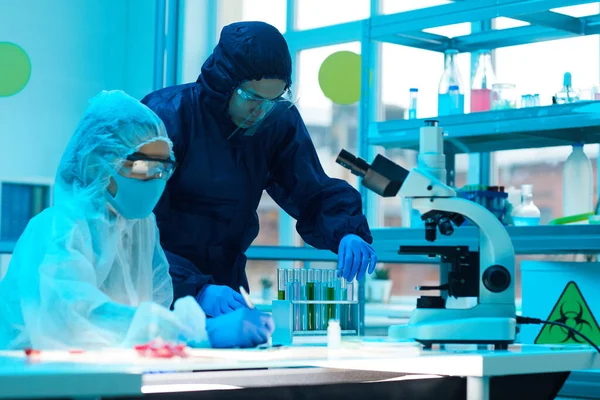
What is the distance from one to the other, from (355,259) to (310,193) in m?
0.35

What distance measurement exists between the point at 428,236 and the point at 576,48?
8.63ft

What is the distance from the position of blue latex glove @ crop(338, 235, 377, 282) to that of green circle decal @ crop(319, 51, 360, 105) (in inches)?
98.0

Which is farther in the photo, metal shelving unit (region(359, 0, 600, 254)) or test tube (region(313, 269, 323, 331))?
metal shelving unit (region(359, 0, 600, 254))

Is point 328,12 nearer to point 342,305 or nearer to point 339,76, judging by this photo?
point 339,76

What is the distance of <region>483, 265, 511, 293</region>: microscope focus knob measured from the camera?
1848mm

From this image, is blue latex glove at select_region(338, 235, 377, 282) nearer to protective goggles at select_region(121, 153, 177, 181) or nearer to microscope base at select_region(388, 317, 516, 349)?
microscope base at select_region(388, 317, 516, 349)

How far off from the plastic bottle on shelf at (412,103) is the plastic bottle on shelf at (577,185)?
0.64 m

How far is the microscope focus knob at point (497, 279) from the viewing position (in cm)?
185

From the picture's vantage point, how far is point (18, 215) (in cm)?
564

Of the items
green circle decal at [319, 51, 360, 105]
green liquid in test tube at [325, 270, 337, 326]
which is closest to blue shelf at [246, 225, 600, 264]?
green circle decal at [319, 51, 360, 105]

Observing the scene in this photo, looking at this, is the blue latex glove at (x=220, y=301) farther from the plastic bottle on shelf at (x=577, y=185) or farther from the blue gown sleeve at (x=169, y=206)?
the plastic bottle on shelf at (x=577, y=185)

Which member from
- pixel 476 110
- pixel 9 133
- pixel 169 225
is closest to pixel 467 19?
pixel 476 110

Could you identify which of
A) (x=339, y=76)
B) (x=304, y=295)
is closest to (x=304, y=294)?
(x=304, y=295)

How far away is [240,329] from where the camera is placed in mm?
1575
